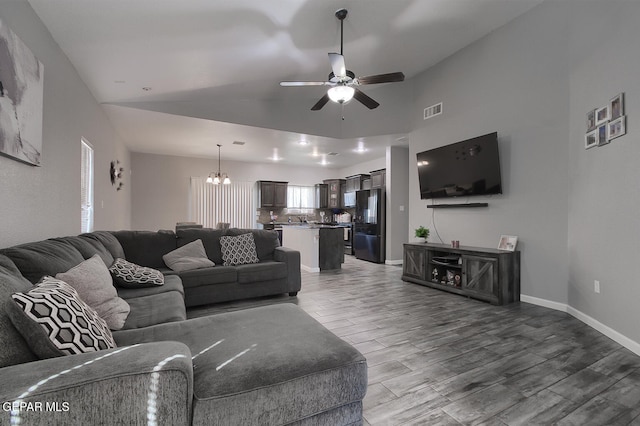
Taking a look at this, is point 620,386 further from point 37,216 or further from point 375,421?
point 37,216

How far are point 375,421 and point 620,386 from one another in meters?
1.72

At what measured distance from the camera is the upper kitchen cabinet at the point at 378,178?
6.91 meters

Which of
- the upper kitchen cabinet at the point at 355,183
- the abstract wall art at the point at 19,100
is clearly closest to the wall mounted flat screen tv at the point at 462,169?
the upper kitchen cabinet at the point at 355,183

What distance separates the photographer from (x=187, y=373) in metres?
0.96

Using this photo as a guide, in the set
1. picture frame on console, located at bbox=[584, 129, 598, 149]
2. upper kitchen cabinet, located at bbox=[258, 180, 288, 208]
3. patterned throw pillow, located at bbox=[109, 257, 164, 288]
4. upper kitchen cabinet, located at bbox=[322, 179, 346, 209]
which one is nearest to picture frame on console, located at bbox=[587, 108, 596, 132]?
picture frame on console, located at bbox=[584, 129, 598, 149]

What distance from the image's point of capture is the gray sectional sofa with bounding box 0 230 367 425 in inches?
32.5

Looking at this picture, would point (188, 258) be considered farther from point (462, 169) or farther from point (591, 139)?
point (591, 139)

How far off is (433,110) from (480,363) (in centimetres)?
423

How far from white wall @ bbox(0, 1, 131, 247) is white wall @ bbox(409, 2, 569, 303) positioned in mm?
5147

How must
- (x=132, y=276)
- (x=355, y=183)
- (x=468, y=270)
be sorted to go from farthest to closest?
(x=355, y=183), (x=468, y=270), (x=132, y=276)

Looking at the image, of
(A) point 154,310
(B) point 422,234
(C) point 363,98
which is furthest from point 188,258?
(B) point 422,234

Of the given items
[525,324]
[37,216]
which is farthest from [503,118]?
A: [37,216]

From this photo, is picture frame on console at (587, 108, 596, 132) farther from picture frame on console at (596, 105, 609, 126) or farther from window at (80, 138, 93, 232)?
window at (80, 138, 93, 232)

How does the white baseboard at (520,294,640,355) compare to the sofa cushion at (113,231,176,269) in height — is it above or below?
below
